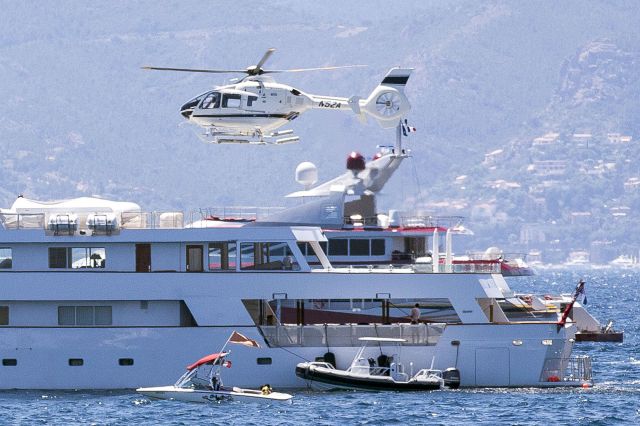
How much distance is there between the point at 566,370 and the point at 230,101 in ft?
48.3

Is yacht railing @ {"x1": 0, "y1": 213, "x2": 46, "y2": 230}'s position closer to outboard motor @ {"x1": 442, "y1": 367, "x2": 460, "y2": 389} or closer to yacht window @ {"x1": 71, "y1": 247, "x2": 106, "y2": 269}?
yacht window @ {"x1": 71, "y1": 247, "x2": 106, "y2": 269}

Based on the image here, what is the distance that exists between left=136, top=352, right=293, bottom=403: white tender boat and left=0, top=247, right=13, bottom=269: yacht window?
5635mm

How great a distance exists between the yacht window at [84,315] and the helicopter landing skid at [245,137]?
986 centimetres

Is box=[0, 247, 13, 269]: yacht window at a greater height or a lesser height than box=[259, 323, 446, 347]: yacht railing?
greater

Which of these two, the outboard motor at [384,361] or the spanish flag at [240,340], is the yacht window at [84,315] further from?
the outboard motor at [384,361]

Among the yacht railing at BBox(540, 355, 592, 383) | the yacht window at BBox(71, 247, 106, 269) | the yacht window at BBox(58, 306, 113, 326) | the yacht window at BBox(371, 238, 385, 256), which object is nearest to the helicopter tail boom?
the yacht window at BBox(371, 238, 385, 256)

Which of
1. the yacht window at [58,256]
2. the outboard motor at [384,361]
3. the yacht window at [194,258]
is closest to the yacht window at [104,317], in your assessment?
the yacht window at [58,256]

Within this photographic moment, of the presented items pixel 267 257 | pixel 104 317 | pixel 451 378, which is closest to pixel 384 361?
pixel 451 378

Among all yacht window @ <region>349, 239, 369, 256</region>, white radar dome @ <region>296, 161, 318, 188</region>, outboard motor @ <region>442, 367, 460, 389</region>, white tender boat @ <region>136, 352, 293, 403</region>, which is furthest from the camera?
white radar dome @ <region>296, 161, 318, 188</region>

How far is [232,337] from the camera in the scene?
170 ft

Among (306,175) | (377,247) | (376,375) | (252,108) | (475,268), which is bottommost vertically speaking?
(376,375)

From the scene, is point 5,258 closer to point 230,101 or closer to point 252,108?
point 230,101

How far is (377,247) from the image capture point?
206 feet

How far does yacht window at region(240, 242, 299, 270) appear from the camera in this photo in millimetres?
53094
